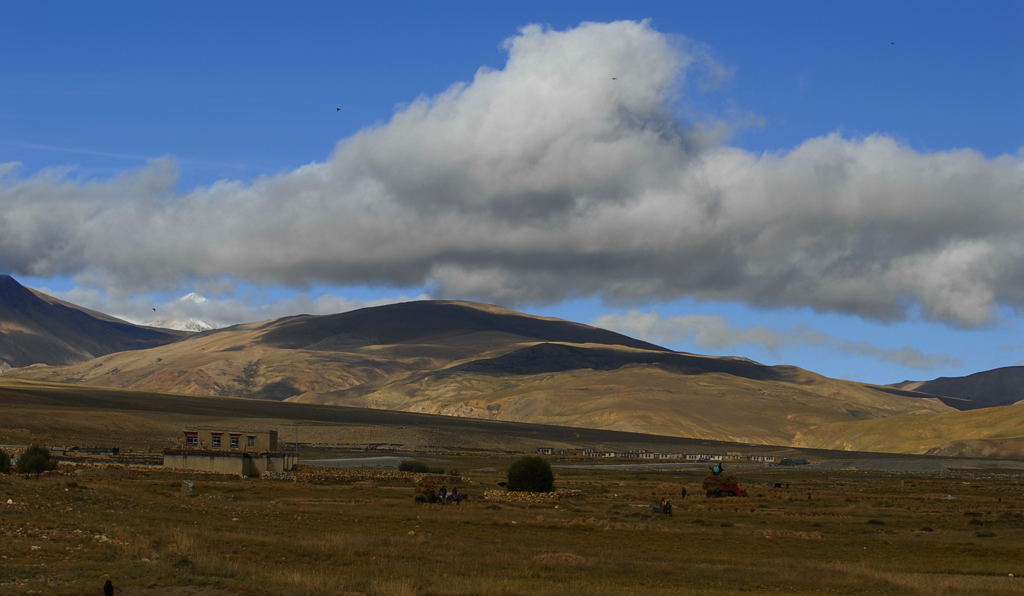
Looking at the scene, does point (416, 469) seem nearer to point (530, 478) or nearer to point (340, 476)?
point (340, 476)

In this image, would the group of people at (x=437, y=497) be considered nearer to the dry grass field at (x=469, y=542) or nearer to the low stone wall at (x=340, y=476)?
the dry grass field at (x=469, y=542)

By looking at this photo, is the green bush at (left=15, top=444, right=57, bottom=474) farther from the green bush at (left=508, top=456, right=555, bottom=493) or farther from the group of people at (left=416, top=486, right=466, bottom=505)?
the green bush at (left=508, top=456, right=555, bottom=493)

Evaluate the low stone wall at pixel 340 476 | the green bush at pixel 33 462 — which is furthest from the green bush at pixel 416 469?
the green bush at pixel 33 462

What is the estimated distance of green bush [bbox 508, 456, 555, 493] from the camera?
2980 inches

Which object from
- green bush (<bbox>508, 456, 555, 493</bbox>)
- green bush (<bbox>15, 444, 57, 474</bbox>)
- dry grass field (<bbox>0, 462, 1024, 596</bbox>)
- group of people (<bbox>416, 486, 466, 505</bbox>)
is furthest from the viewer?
green bush (<bbox>508, 456, 555, 493</bbox>)

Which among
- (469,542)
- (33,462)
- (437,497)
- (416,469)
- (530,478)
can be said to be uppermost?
(33,462)

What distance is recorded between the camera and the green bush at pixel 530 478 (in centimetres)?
7569

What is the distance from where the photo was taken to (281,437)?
19375cm

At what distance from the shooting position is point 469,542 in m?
41.0

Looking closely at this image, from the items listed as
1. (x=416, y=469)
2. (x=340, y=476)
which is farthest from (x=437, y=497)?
(x=416, y=469)

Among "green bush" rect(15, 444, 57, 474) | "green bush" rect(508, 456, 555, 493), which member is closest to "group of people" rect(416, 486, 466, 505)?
"green bush" rect(508, 456, 555, 493)

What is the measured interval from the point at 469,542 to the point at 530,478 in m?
35.1

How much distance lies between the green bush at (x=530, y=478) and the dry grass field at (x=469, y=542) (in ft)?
9.55

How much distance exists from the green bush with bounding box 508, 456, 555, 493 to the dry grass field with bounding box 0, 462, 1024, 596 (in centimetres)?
291
